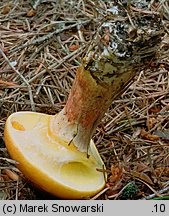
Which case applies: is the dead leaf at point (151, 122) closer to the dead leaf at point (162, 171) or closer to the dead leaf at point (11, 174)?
the dead leaf at point (162, 171)

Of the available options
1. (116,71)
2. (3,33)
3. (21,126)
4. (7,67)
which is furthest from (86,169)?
(3,33)

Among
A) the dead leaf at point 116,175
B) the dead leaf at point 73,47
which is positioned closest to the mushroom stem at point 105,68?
the dead leaf at point 116,175

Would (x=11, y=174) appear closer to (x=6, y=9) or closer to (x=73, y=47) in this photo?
(x=73, y=47)

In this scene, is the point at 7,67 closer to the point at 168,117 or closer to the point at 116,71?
the point at 168,117

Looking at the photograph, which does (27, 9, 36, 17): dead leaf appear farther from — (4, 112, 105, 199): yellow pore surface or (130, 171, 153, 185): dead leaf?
(130, 171, 153, 185): dead leaf

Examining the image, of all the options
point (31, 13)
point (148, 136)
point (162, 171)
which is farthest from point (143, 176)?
point (31, 13)

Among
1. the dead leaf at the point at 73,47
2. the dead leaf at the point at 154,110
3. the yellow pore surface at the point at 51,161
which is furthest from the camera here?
the dead leaf at the point at 73,47

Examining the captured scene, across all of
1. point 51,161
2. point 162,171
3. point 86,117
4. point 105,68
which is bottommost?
point 162,171
